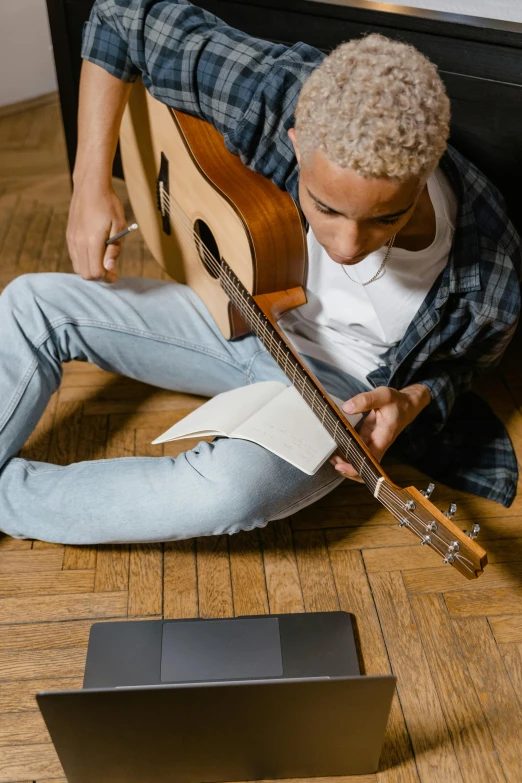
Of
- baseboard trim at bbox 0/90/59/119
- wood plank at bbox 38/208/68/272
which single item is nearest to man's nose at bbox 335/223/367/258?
wood plank at bbox 38/208/68/272

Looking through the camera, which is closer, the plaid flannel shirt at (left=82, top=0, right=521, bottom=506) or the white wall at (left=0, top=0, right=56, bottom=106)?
the plaid flannel shirt at (left=82, top=0, right=521, bottom=506)

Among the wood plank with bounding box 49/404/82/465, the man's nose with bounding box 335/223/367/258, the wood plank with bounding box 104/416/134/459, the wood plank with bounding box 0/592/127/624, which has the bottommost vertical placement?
the wood plank with bounding box 0/592/127/624

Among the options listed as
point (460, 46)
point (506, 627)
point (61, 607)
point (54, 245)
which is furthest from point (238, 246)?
point (54, 245)

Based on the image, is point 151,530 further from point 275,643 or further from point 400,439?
point 400,439

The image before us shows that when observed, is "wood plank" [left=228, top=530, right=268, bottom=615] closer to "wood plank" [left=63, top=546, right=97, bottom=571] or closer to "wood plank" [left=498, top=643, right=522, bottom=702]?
"wood plank" [left=63, top=546, right=97, bottom=571]

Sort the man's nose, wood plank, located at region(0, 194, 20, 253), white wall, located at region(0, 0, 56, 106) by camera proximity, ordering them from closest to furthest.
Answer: the man's nose < wood plank, located at region(0, 194, 20, 253) < white wall, located at region(0, 0, 56, 106)

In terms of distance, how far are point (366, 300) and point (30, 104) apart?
1967 mm

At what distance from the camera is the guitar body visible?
3.79ft

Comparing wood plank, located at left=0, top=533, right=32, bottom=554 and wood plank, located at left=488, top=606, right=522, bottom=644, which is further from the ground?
wood plank, located at left=0, top=533, right=32, bottom=554

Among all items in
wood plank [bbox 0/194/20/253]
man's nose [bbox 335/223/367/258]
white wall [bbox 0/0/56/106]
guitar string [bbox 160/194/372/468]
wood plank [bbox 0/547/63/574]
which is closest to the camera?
man's nose [bbox 335/223/367/258]

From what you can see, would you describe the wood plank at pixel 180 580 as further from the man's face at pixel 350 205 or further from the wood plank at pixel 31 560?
the man's face at pixel 350 205

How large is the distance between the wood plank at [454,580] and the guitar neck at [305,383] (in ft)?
0.97

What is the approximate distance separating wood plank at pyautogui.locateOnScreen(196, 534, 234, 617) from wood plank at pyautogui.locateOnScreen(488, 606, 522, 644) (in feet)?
1.35

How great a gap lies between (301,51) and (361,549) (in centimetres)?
83
